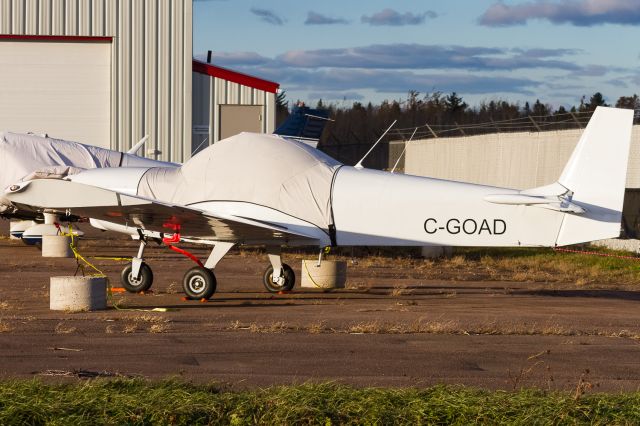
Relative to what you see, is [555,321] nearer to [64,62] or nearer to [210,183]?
[210,183]

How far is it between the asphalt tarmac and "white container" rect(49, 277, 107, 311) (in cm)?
20

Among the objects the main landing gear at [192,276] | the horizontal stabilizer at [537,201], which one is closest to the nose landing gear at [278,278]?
the main landing gear at [192,276]

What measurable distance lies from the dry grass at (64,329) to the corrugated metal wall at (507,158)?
19.0 metres

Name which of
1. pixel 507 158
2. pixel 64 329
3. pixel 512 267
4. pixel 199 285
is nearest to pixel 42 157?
pixel 199 285

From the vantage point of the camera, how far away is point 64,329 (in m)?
11.1

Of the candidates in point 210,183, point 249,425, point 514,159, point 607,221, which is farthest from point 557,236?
point 514,159

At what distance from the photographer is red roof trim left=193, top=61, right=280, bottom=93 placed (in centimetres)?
3238

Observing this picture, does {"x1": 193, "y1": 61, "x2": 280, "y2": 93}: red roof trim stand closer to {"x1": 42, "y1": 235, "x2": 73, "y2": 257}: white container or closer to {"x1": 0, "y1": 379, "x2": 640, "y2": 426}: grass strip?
{"x1": 42, "y1": 235, "x2": 73, "y2": 257}: white container

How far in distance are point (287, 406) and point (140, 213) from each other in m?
7.85

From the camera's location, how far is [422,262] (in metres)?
23.6

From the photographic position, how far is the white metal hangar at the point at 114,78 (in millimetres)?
31422

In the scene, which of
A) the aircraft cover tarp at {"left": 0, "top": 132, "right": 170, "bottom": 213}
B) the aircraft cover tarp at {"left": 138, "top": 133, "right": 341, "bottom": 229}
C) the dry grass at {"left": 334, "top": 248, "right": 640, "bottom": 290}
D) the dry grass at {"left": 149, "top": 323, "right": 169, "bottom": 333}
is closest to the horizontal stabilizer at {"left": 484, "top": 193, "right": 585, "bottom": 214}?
the aircraft cover tarp at {"left": 138, "top": 133, "right": 341, "bottom": 229}

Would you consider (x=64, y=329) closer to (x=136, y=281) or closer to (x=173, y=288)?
(x=136, y=281)

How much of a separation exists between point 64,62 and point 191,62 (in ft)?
13.0
